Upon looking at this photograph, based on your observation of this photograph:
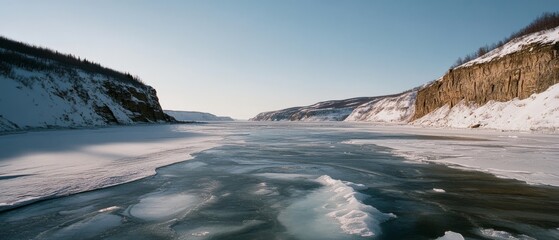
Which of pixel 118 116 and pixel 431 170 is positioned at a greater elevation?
pixel 118 116

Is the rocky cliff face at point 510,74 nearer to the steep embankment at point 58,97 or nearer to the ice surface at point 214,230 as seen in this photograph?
the ice surface at point 214,230

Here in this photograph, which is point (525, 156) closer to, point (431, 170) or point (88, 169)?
point (431, 170)

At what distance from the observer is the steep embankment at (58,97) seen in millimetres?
32531

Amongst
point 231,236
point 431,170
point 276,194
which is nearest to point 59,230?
point 231,236

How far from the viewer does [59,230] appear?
4.61 meters

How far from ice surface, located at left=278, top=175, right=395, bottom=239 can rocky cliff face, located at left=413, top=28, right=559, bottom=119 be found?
39.1 meters

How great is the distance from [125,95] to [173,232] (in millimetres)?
62478

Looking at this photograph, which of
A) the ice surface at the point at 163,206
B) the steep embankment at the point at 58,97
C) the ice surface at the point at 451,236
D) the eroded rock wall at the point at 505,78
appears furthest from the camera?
the eroded rock wall at the point at 505,78

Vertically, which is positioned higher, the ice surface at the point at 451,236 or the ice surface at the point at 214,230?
the ice surface at the point at 214,230

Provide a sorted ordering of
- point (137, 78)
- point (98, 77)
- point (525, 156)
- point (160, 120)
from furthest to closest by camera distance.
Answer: point (137, 78), point (160, 120), point (98, 77), point (525, 156)

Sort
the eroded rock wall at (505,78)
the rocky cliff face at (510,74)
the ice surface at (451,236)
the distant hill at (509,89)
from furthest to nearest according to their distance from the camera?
the rocky cliff face at (510,74), the eroded rock wall at (505,78), the distant hill at (509,89), the ice surface at (451,236)

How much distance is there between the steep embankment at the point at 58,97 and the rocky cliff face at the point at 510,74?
176 feet

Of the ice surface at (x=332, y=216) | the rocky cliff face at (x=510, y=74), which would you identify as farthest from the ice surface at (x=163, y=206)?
the rocky cliff face at (x=510, y=74)

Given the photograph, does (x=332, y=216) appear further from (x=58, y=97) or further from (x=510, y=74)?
(x=58, y=97)
